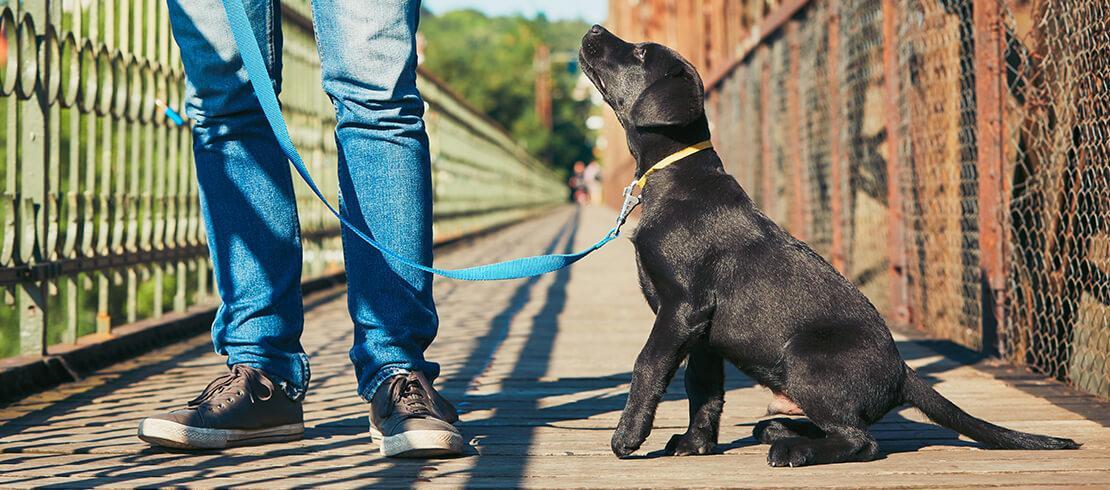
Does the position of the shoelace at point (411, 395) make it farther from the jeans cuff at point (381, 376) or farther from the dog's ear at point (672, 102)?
the dog's ear at point (672, 102)

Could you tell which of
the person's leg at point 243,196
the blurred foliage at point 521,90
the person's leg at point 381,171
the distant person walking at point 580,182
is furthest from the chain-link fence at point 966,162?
the blurred foliage at point 521,90

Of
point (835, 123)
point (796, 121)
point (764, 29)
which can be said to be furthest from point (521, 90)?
point (835, 123)

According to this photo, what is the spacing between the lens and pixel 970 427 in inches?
101

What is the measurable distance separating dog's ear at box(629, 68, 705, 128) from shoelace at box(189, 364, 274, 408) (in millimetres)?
973

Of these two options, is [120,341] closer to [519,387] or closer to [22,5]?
[22,5]

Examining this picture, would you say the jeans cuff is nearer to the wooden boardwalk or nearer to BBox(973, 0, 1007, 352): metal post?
the wooden boardwalk

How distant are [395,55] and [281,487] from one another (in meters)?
0.93

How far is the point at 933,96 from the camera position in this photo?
16.1ft

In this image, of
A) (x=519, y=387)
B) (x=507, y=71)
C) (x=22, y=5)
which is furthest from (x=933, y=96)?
(x=507, y=71)

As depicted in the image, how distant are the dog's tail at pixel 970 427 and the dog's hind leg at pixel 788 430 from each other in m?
0.21

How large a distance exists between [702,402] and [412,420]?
60 centimetres

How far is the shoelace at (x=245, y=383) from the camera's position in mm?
2701

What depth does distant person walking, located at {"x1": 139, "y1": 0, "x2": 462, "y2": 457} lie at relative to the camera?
2670 millimetres

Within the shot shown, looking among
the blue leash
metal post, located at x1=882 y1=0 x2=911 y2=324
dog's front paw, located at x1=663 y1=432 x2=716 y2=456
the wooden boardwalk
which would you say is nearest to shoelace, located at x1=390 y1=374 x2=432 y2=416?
the wooden boardwalk
